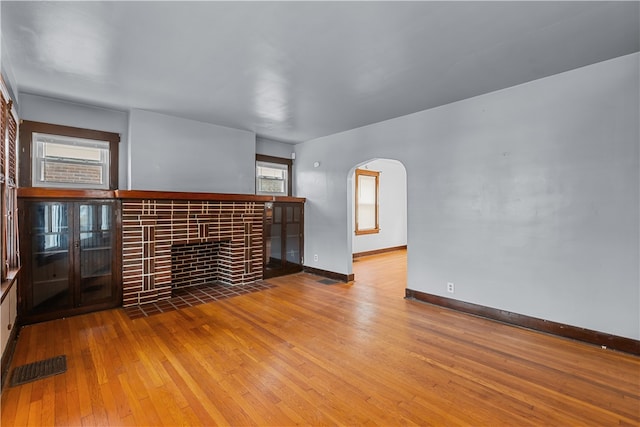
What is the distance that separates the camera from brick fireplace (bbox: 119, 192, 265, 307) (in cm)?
400

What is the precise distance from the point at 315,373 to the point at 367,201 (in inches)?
242

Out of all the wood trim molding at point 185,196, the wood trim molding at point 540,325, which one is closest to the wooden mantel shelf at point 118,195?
the wood trim molding at point 185,196

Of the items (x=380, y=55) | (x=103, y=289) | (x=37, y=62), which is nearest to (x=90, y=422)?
(x=103, y=289)

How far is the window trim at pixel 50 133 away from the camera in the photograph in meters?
3.60

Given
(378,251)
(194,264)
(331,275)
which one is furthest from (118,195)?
(378,251)

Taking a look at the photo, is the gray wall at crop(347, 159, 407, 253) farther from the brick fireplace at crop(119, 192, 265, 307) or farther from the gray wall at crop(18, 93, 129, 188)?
the gray wall at crop(18, 93, 129, 188)

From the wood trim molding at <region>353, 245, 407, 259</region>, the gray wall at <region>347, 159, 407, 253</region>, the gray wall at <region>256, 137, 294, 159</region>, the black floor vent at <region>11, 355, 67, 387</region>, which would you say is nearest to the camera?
the black floor vent at <region>11, 355, 67, 387</region>

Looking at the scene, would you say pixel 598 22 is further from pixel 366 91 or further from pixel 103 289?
pixel 103 289

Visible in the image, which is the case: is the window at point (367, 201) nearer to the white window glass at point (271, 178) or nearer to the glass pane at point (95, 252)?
the white window glass at point (271, 178)

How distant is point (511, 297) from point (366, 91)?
2915mm

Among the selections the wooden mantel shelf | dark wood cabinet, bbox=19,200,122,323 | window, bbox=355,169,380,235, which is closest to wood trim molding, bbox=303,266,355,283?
the wooden mantel shelf

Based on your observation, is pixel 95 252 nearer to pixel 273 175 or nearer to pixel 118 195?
pixel 118 195

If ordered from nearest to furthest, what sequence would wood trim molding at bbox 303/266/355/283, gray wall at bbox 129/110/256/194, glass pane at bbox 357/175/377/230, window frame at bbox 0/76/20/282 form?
window frame at bbox 0/76/20/282 < gray wall at bbox 129/110/256/194 < wood trim molding at bbox 303/266/355/283 < glass pane at bbox 357/175/377/230

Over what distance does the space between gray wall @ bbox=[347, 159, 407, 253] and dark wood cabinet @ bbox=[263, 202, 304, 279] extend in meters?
2.32
